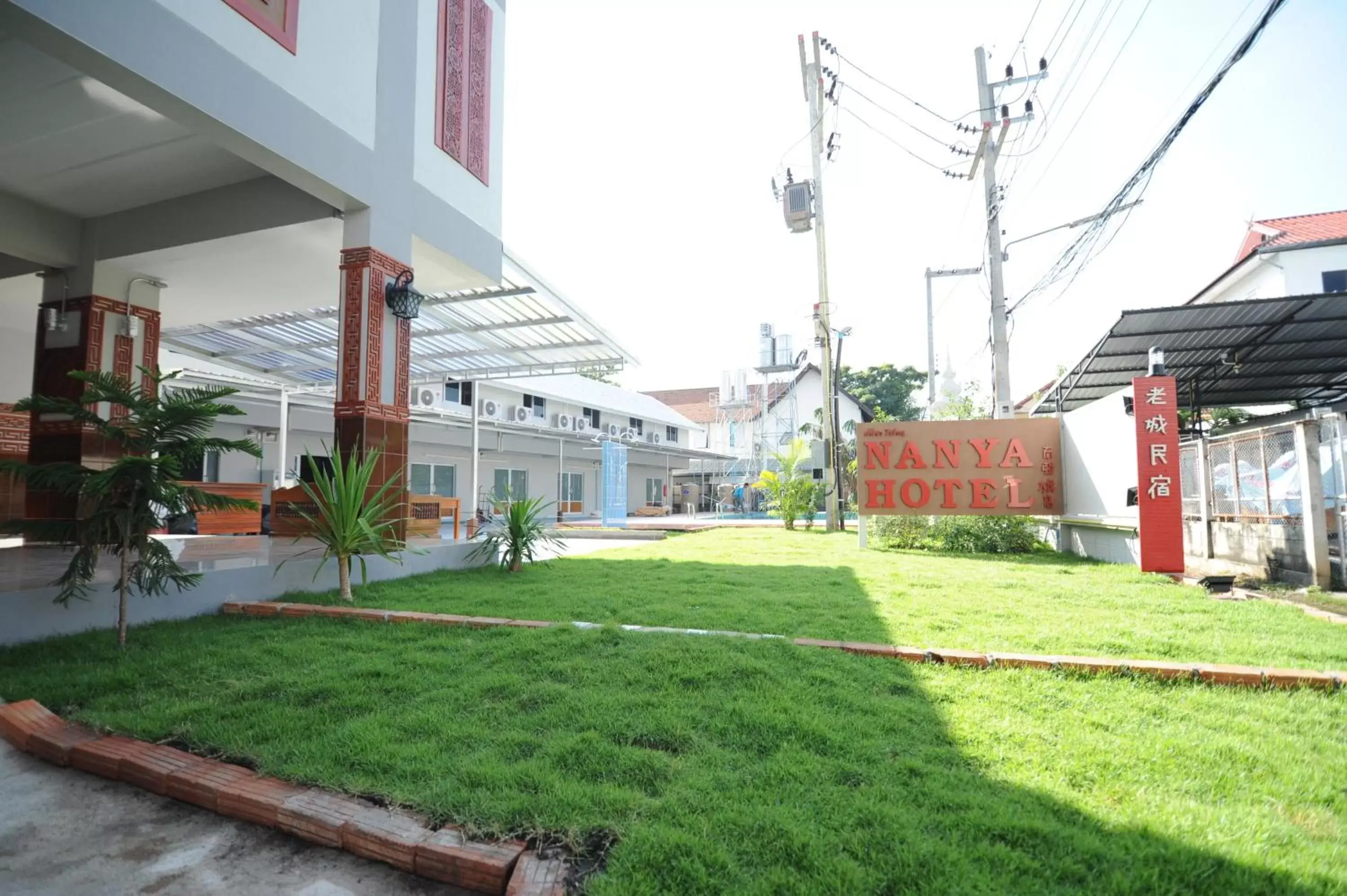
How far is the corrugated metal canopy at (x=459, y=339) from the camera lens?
8.80 meters

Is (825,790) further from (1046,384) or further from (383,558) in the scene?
(1046,384)

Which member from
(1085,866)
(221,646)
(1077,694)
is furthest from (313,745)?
(1077,694)

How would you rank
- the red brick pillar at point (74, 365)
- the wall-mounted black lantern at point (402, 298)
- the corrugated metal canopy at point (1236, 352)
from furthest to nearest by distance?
the corrugated metal canopy at point (1236, 352)
the red brick pillar at point (74, 365)
the wall-mounted black lantern at point (402, 298)

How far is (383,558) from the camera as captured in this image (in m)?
5.93

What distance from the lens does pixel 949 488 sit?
954 cm

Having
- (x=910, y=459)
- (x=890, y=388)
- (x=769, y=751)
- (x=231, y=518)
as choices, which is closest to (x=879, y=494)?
(x=910, y=459)

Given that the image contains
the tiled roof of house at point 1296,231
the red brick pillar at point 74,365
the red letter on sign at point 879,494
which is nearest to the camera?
the red brick pillar at point 74,365

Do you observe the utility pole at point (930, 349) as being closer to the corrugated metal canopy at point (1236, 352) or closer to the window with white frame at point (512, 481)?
the corrugated metal canopy at point (1236, 352)

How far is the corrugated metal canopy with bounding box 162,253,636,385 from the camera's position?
880cm

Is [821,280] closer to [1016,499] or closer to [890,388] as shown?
[1016,499]

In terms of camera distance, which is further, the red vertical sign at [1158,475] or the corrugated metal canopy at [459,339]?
the corrugated metal canopy at [459,339]

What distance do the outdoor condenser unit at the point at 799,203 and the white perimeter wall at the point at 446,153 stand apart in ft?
26.8

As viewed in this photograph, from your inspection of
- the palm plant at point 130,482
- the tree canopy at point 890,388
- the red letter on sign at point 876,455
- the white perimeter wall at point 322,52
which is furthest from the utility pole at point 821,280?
the tree canopy at point 890,388

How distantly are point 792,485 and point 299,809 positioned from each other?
44.3ft
